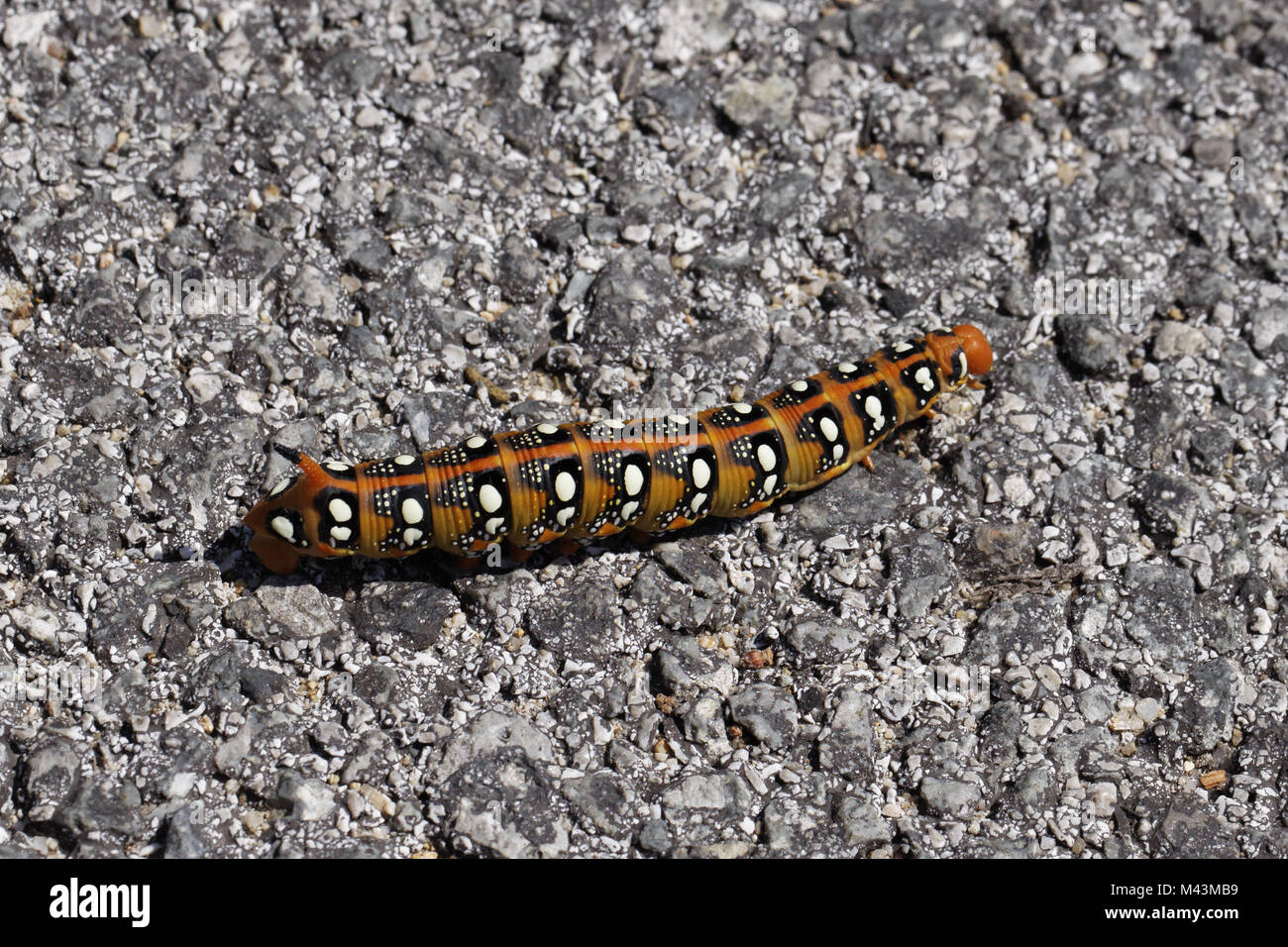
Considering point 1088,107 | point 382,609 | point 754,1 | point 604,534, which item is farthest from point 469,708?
point 1088,107

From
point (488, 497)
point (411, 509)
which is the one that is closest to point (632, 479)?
point (488, 497)

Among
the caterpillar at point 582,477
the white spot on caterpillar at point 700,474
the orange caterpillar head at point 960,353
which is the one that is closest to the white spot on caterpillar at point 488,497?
the caterpillar at point 582,477

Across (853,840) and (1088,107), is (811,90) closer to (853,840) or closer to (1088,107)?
(1088,107)

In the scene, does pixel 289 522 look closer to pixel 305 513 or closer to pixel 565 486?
pixel 305 513

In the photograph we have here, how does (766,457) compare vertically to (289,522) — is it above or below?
above

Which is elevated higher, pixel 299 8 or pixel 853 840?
pixel 299 8

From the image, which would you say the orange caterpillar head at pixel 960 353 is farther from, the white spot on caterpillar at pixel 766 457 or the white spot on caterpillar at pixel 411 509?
the white spot on caterpillar at pixel 411 509

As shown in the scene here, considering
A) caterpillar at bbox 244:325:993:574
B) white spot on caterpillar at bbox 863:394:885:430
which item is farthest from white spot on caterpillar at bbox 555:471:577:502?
white spot on caterpillar at bbox 863:394:885:430
